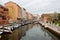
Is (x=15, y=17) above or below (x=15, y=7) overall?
below

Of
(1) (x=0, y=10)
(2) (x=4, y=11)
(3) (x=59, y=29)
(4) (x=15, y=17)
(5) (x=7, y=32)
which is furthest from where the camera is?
(4) (x=15, y=17)

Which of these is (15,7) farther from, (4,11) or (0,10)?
(0,10)

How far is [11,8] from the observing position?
99.9m

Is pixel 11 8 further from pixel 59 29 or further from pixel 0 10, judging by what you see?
pixel 59 29

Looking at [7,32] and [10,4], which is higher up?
[10,4]

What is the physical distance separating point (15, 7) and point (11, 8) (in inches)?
111

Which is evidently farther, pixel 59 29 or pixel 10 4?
pixel 10 4

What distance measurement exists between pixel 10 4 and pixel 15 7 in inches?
162

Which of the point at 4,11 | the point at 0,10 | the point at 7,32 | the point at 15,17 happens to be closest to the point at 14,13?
the point at 15,17

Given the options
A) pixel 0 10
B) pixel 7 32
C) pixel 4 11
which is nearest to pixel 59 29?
pixel 7 32

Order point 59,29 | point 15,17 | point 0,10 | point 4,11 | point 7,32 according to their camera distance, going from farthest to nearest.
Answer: point 15,17, point 4,11, point 0,10, point 7,32, point 59,29

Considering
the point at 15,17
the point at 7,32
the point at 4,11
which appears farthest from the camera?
the point at 15,17

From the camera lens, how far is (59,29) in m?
34.1

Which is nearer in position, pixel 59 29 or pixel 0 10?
pixel 59 29
